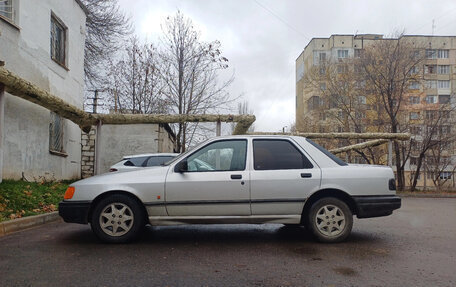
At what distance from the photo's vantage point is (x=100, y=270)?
14.1 ft

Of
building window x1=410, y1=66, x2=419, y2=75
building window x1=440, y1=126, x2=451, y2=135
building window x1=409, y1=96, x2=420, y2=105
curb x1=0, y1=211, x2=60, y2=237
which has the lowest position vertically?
curb x1=0, y1=211, x2=60, y2=237

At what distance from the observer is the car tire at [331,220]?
18.8 ft

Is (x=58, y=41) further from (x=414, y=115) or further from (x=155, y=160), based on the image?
(x=414, y=115)

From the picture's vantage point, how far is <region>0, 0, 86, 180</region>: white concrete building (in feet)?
34.5

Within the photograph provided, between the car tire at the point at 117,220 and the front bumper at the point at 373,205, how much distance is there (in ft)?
10.4

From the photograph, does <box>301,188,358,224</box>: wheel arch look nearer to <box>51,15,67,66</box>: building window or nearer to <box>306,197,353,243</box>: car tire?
<box>306,197,353,243</box>: car tire

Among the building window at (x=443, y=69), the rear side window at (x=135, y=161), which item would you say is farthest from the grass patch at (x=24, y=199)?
the building window at (x=443, y=69)

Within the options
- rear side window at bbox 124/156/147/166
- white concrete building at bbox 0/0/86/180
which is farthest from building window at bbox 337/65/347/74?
rear side window at bbox 124/156/147/166

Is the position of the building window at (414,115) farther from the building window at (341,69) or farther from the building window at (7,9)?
the building window at (7,9)

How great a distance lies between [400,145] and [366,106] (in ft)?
14.6

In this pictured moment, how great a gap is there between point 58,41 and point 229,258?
12.3m

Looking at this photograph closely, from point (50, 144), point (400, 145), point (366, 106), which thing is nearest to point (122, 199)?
point (50, 144)

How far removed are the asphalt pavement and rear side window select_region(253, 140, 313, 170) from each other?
114 centimetres

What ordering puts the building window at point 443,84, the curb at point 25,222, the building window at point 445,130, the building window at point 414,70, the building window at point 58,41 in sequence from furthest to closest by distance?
the building window at point 443,84
the building window at point 445,130
the building window at point 414,70
the building window at point 58,41
the curb at point 25,222
